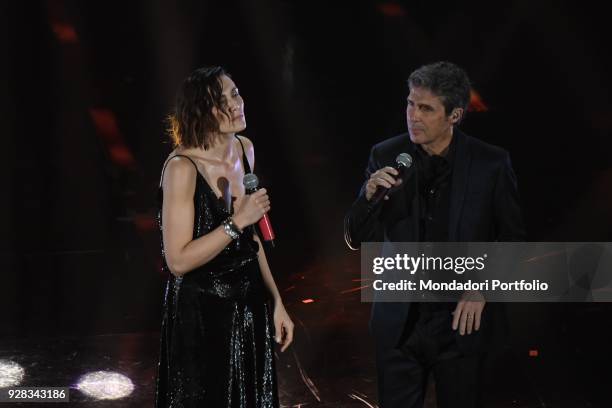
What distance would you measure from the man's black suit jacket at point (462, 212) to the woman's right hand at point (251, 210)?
1.01 ft

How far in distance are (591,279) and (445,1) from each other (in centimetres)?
437

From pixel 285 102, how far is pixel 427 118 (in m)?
7.37

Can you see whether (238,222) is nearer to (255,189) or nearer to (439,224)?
(255,189)

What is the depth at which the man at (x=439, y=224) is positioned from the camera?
7.18 ft

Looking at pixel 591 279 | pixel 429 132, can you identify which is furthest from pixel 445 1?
pixel 429 132

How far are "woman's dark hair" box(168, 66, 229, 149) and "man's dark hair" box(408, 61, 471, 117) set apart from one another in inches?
25.7

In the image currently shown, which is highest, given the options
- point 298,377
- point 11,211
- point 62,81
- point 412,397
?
point 62,81

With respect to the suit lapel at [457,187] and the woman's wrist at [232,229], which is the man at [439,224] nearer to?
the suit lapel at [457,187]

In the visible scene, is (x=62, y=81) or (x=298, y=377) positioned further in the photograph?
(x=62, y=81)

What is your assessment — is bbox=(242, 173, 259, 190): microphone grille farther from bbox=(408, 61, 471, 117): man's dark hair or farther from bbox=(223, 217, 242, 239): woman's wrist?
bbox=(408, 61, 471, 117): man's dark hair

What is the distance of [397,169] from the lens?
2.13 meters

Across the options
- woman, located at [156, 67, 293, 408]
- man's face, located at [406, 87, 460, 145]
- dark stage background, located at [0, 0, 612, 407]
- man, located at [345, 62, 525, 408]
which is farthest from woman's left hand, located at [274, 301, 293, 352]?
dark stage background, located at [0, 0, 612, 407]

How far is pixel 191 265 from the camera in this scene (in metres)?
2.03

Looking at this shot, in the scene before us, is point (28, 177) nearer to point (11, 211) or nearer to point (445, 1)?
point (11, 211)
